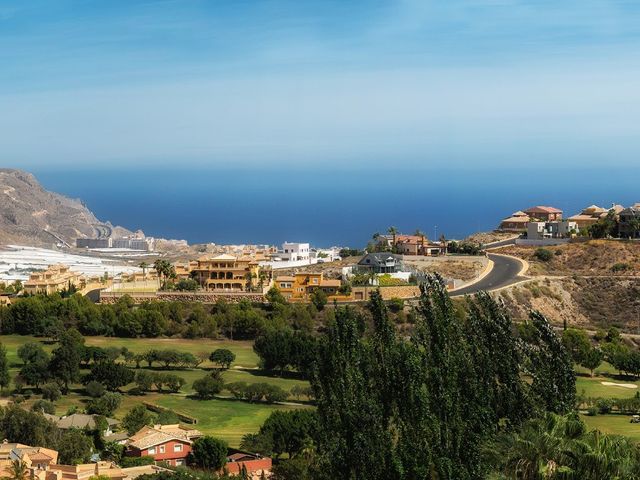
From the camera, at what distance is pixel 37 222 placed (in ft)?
577

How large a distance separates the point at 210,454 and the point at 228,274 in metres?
41.8

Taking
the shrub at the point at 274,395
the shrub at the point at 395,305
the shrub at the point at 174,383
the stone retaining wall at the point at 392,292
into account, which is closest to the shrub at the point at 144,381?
the shrub at the point at 174,383

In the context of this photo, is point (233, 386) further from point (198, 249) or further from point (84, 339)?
point (198, 249)

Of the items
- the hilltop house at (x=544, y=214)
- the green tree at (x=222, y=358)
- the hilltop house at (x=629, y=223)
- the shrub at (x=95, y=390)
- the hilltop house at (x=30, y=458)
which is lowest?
the hilltop house at (x=30, y=458)

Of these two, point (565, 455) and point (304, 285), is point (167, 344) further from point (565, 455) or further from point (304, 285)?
point (565, 455)

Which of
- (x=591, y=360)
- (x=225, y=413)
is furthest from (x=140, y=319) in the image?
(x=591, y=360)

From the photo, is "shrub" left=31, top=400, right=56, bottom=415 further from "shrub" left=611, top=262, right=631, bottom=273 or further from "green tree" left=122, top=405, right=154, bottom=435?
"shrub" left=611, top=262, right=631, bottom=273

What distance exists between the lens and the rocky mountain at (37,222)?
541ft

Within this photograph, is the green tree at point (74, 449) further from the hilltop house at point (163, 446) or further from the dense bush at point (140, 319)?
the dense bush at point (140, 319)

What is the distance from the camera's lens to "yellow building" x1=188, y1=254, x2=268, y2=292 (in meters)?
80.5

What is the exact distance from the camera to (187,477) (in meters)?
35.5

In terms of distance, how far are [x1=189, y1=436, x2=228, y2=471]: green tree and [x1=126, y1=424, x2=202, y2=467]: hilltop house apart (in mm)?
947

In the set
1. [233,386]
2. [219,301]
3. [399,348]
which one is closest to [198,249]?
[219,301]

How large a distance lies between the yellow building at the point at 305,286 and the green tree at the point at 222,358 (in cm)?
1684
